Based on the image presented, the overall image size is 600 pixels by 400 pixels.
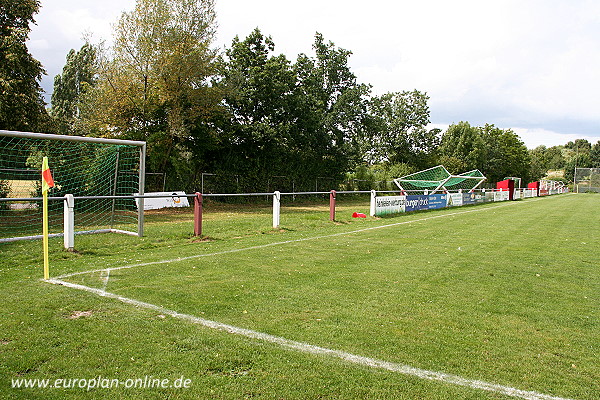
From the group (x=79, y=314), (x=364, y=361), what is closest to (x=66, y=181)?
(x=79, y=314)

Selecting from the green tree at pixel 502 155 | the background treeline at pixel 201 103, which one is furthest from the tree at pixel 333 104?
the green tree at pixel 502 155

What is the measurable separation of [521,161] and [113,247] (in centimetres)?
8634

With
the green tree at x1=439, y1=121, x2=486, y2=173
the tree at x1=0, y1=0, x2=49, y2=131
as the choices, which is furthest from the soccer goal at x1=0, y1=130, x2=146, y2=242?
the green tree at x1=439, y1=121, x2=486, y2=173

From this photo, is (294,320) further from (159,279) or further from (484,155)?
(484,155)

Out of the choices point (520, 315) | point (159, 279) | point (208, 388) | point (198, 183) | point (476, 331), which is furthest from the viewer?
point (198, 183)

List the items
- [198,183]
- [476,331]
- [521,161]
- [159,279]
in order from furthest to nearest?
[521,161] < [198,183] < [159,279] < [476,331]

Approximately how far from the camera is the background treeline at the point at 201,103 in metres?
22.2

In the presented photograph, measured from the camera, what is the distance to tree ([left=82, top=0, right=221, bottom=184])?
884 inches

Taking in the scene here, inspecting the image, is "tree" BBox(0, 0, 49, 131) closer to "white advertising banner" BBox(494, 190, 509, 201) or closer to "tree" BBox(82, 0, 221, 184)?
"tree" BBox(82, 0, 221, 184)

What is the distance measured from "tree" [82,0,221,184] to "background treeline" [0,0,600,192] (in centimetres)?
5

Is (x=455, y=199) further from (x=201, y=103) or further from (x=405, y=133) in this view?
(x=405, y=133)

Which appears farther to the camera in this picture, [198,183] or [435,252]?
[198,183]

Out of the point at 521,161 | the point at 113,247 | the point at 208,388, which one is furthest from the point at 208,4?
the point at 521,161

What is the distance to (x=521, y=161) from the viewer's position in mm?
82812
